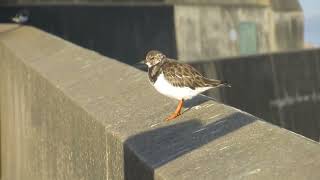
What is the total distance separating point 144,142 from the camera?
4250 millimetres

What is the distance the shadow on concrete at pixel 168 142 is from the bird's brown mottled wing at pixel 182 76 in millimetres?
548

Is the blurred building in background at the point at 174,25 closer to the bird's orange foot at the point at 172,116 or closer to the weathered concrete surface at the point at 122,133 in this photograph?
the weathered concrete surface at the point at 122,133

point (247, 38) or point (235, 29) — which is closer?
point (235, 29)

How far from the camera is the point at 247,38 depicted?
3125 centimetres

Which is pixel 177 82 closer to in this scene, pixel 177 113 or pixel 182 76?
pixel 182 76

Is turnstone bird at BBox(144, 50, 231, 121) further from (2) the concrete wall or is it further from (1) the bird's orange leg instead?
(2) the concrete wall

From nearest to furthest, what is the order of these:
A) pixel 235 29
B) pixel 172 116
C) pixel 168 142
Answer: pixel 168 142 < pixel 172 116 < pixel 235 29

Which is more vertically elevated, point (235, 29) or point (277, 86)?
point (277, 86)

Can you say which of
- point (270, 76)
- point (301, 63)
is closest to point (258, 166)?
point (270, 76)

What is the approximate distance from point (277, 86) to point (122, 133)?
12.6 metres

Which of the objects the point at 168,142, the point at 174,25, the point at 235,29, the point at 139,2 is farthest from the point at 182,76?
the point at 235,29

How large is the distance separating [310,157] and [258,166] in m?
0.28

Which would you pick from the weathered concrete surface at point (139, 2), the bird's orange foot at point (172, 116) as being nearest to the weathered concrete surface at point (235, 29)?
the weathered concrete surface at point (139, 2)

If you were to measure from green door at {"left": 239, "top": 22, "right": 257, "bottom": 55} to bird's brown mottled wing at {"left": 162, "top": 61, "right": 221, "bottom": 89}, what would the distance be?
85.2 feet
